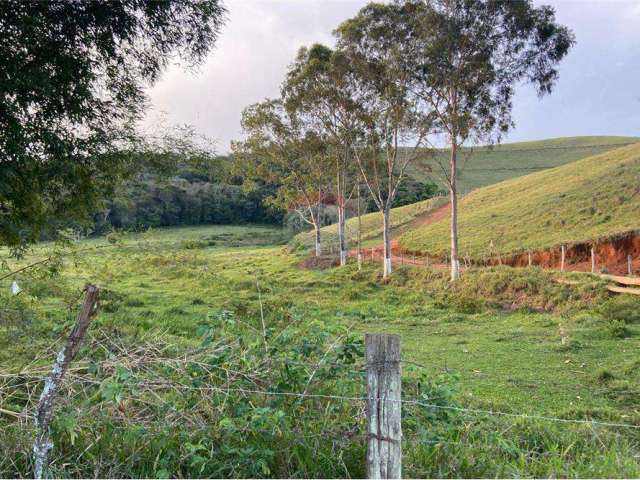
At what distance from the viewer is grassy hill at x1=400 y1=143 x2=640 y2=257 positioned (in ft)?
88.1

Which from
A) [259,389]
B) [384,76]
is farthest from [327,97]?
[259,389]

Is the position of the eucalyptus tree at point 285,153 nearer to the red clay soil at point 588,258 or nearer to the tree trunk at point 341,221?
the tree trunk at point 341,221

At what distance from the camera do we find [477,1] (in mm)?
23328

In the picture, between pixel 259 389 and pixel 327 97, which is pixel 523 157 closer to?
pixel 327 97

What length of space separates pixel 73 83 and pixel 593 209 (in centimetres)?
2760

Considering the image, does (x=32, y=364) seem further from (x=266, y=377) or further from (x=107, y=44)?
(x=107, y=44)

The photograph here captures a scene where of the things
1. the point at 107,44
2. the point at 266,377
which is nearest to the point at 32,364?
the point at 266,377

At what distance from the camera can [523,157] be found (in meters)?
87.6

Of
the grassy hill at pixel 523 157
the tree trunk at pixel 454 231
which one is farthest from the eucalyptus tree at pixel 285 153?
the grassy hill at pixel 523 157

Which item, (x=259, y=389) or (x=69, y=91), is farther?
(x=69, y=91)

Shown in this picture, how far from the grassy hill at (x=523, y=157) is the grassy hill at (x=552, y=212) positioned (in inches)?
847

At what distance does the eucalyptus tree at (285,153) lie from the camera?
119 feet

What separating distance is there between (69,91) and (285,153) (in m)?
29.3

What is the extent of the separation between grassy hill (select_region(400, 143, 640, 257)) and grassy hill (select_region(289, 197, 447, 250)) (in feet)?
15.7
